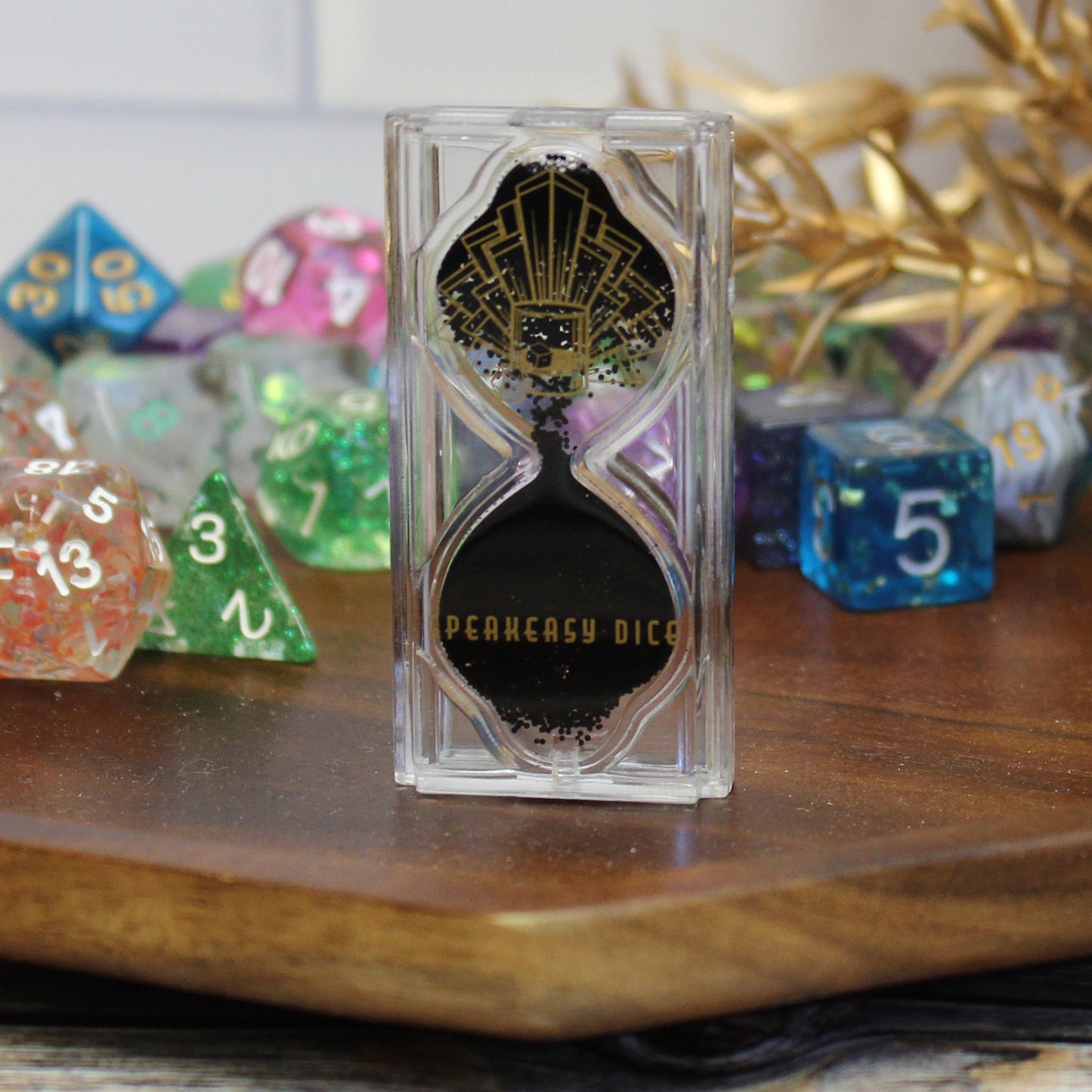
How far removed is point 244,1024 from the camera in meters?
0.48

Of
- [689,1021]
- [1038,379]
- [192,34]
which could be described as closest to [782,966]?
[689,1021]

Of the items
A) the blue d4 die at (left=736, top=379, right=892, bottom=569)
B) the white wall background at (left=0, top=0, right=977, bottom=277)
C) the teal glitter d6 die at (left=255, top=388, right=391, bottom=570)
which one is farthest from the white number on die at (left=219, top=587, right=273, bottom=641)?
the white wall background at (left=0, top=0, right=977, bottom=277)

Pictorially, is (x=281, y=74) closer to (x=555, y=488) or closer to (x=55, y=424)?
(x=55, y=424)

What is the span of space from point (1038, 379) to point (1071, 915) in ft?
1.19

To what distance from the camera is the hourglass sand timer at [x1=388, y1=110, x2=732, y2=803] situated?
1.51 ft

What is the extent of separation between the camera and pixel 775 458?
2.35 ft

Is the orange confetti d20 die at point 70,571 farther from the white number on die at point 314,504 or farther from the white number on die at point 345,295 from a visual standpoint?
the white number on die at point 345,295

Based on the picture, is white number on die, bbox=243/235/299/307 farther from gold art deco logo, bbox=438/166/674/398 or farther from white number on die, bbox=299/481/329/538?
gold art deco logo, bbox=438/166/674/398

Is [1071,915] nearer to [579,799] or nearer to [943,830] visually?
[943,830]

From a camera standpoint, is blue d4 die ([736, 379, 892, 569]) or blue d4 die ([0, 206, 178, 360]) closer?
blue d4 die ([736, 379, 892, 569])

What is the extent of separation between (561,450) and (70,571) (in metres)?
Answer: 0.20

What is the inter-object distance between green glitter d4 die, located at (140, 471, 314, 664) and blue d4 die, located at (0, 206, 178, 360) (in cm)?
28

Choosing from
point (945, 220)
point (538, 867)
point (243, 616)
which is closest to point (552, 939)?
point (538, 867)

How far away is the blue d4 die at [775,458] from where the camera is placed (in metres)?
0.72
